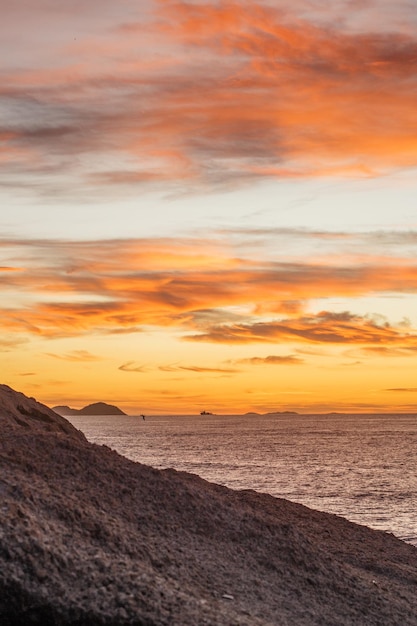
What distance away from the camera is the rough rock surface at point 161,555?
479 inches

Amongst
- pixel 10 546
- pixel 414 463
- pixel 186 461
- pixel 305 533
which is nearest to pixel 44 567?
pixel 10 546

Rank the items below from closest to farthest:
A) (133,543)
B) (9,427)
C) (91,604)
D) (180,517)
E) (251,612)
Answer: (91,604), (251,612), (133,543), (180,517), (9,427)

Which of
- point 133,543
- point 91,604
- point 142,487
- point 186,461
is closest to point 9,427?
point 142,487

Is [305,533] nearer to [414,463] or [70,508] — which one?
[70,508]

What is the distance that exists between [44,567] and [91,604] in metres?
0.95

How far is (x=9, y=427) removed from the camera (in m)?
17.7

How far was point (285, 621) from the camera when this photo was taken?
13.3 meters

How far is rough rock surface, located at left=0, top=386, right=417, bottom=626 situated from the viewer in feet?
39.9

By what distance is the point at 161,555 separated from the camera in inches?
555

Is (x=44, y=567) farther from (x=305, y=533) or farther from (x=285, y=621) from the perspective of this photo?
(x=305, y=533)

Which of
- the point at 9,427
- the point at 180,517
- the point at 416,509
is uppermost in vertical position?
the point at 9,427

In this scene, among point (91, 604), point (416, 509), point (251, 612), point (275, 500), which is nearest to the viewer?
point (91, 604)

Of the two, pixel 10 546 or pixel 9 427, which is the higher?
pixel 9 427

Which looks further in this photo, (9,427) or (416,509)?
(416,509)
